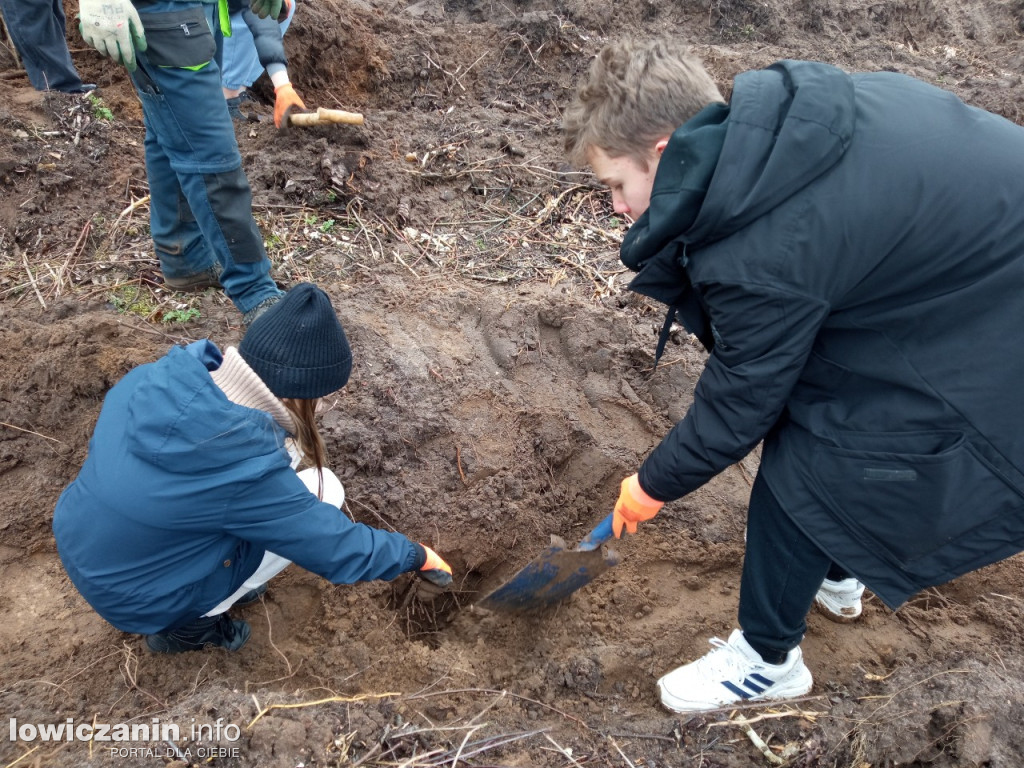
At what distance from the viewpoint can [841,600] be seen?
2430mm

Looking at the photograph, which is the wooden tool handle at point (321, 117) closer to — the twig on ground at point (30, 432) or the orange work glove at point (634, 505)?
the twig on ground at point (30, 432)

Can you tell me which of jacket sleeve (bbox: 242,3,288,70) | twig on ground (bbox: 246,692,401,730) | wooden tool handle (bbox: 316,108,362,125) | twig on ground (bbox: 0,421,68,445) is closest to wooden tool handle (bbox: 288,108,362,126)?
wooden tool handle (bbox: 316,108,362,125)

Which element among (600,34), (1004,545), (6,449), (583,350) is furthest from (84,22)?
(600,34)

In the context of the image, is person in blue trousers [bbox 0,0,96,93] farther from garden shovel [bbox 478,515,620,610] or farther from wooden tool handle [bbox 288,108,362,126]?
garden shovel [bbox 478,515,620,610]

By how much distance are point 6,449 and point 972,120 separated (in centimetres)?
321

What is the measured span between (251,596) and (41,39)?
12.0 feet

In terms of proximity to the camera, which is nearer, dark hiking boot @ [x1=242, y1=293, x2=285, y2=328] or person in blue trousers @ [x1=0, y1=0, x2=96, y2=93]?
dark hiking boot @ [x1=242, y1=293, x2=285, y2=328]

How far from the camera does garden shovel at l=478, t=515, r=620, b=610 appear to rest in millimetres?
2264

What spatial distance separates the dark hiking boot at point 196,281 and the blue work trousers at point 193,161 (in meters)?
0.02

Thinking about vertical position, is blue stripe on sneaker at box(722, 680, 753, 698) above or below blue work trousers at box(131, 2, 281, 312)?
below

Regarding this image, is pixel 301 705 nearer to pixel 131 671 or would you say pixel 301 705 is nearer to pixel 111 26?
pixel 131 671

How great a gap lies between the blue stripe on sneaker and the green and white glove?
3.47m

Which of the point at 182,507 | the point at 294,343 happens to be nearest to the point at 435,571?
the point at 182,507

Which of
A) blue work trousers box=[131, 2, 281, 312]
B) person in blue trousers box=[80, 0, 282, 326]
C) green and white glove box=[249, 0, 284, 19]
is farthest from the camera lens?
green and white glove box=[249, 0, 284, 19]
